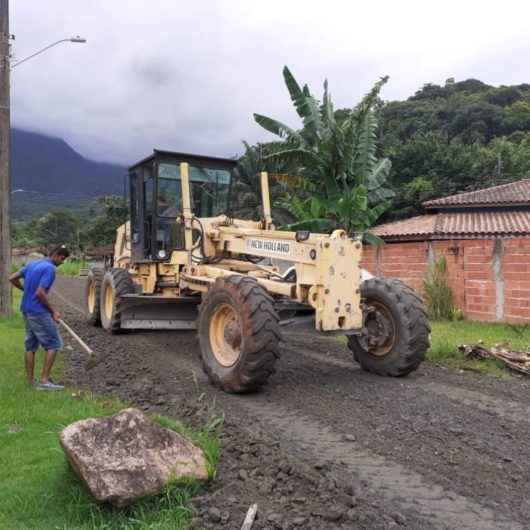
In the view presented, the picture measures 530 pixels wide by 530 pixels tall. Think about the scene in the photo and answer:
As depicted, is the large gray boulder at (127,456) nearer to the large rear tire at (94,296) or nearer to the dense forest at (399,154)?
the dense forest at (399,154)

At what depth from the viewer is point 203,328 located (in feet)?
22.6

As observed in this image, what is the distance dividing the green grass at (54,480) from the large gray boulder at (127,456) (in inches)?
4.0

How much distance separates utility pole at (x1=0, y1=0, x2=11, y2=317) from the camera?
38.2 ft

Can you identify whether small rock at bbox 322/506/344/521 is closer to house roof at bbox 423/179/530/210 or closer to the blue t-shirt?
the blue t-shirt

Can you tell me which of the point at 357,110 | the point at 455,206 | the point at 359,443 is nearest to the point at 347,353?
the point at 359,443

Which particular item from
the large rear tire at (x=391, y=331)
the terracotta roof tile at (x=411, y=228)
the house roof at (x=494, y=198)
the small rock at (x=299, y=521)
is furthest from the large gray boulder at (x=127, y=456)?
the house roof at (x=494, y=198)

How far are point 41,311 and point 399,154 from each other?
101 feet

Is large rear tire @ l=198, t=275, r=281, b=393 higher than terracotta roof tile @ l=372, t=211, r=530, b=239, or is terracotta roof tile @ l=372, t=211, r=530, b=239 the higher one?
terracotta roof tile @ l=372, t=211, r=530, b=239

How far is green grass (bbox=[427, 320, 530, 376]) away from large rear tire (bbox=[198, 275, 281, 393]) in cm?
325

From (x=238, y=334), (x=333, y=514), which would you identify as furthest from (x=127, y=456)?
(x=238, y=334)

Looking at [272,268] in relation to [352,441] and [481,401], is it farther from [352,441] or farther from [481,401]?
[352,441]

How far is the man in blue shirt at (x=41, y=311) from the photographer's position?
643cm

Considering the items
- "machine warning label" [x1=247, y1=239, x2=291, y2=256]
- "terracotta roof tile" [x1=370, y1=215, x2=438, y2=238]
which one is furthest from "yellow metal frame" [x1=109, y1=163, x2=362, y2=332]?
"terracotta roof tile" [x1=370, y1=215, x2=438, y2=238]

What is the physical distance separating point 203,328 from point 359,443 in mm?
2706
